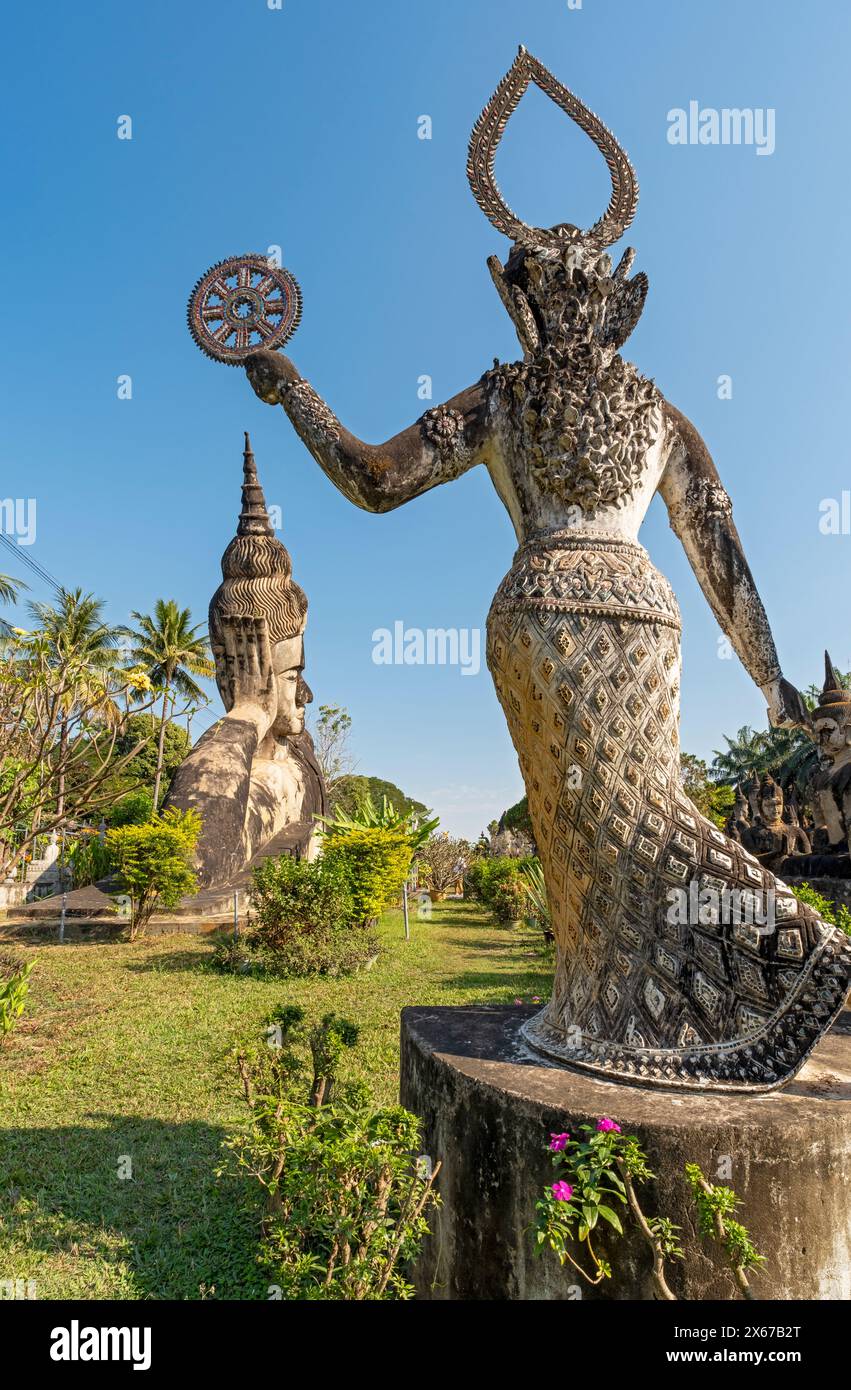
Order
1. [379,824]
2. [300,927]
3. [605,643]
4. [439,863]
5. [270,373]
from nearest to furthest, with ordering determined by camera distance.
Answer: [605,643]
[270,373]
[300,927]
[379,824]
[439,863]

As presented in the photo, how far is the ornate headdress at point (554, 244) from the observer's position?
105 inches

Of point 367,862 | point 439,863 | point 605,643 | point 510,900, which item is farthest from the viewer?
point 439,863

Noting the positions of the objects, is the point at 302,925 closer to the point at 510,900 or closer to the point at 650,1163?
the point at 510,900

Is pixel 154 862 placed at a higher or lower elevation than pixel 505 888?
higher

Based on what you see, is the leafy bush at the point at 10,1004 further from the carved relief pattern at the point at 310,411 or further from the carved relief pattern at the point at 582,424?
the carved relief pattern at the point at 582,424

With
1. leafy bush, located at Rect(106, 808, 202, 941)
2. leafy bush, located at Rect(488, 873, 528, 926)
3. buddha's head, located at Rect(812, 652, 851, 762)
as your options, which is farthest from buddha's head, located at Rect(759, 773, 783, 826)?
leafy bush, located at Rect(106, 808, 202, 941)

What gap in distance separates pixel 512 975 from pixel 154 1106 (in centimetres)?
539

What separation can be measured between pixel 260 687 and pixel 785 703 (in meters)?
12.0

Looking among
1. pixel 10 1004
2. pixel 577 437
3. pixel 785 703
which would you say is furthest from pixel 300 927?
pixel 577 437

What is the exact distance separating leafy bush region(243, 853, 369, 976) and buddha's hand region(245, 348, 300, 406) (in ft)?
23.7

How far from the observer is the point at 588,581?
2416 mm

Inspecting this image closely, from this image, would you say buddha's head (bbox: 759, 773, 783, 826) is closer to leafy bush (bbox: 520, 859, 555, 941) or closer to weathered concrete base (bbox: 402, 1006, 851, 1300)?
leafy bush (bbox: 520, 859, 555, 941)
